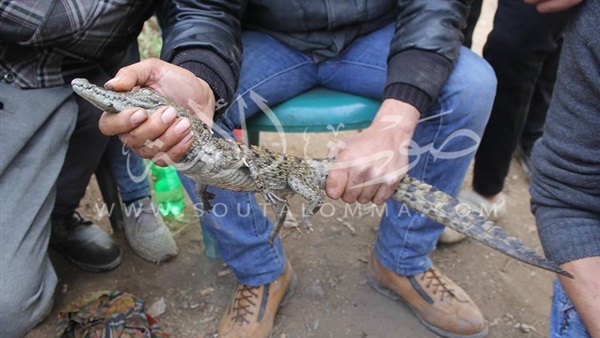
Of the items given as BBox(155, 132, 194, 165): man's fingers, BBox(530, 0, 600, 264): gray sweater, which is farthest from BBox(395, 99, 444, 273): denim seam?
BBox(155, 132, 194, 165): man's fingers

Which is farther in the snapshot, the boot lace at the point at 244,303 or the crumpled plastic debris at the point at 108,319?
the boot lace at the point at 244,303

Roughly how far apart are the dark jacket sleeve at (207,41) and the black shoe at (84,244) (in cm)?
114

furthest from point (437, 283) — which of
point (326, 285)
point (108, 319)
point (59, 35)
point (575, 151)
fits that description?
point (59, 35)

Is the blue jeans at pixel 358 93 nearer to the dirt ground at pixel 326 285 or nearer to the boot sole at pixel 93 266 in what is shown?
the dirt ground at pixel 326 285

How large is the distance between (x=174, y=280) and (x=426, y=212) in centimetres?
134

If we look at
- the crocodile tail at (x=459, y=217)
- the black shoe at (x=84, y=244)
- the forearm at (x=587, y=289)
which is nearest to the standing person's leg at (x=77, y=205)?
the black shoe at (x=84, y=244)

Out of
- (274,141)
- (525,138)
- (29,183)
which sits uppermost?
(29,183)

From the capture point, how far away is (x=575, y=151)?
1.62 m

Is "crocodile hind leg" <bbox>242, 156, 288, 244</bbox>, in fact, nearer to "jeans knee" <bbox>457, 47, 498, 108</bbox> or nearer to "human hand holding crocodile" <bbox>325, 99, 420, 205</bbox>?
"human hand holding crocodile" <bbox>325, 99, 420, 205</bbox>

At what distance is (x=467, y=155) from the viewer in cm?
223

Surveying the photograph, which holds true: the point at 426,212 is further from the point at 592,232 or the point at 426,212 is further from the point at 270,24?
the point at 270,24

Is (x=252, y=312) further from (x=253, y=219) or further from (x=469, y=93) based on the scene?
(x=469, y=93)

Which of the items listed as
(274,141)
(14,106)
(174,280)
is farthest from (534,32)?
(14,106)

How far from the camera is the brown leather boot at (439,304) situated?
2.42 m
